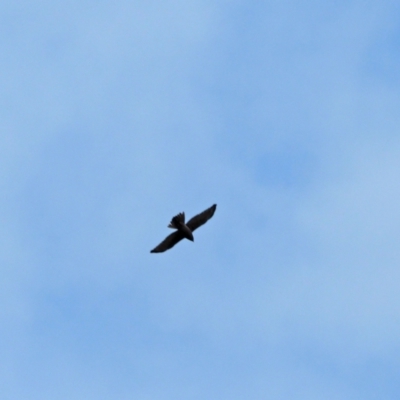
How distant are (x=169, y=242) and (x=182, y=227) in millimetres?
1305

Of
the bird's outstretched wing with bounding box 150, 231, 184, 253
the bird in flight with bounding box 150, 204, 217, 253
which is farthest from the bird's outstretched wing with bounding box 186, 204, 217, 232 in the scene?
the bird's outstretched wing with bounding box 150, 231, 184, 253

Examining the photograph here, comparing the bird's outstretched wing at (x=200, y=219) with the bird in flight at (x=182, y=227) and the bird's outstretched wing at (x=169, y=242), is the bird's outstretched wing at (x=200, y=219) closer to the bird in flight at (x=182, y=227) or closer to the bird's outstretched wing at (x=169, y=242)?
the bird in flight at (x=182, y=227)

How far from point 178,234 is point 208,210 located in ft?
7.92

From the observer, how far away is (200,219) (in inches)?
4355

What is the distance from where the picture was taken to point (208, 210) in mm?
110750

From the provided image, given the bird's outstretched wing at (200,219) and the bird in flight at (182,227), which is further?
the bird's outstretched wing at (200,219)

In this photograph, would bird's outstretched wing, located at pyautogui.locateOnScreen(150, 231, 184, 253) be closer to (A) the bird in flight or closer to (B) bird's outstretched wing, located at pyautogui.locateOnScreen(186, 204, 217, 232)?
(A) the bird in flight

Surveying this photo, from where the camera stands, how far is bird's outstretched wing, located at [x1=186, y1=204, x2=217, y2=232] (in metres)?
110

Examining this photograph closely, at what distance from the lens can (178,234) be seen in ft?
361

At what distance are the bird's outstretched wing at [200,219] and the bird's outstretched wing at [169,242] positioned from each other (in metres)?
0.86

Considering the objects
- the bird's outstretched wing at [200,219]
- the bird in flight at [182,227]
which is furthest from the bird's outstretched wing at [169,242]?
the bird's outstretched wing at [200,219]

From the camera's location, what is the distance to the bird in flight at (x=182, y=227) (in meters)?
109

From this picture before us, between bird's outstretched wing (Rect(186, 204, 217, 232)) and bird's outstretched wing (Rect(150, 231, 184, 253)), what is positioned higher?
bird's outstretched wing (Rect(186, 204, 217, 232))

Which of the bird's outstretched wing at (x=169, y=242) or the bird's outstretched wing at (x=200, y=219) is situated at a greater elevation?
the bird's outstretched wing at (x=200, y=219)
